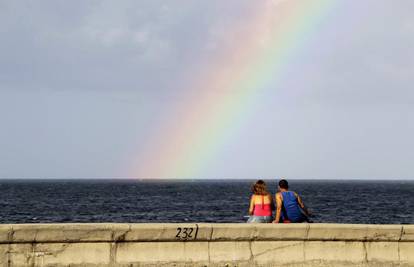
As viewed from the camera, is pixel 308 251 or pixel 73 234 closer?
pixel 73 234

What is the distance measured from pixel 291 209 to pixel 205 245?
184 centimetres

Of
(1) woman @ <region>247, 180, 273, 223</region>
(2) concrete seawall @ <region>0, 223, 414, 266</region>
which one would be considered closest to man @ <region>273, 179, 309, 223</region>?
(1) woman @ <region>247, 180, 273, 223</region>

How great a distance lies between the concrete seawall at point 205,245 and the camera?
9672 millimetres

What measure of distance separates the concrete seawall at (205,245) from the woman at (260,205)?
1235 mm

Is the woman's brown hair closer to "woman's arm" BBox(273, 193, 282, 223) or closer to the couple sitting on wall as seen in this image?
the couple sitting on wall

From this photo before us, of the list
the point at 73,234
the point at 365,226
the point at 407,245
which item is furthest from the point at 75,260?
the point at 407,245

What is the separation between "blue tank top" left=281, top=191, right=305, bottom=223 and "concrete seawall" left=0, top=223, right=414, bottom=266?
82 cm

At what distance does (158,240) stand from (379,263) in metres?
3.35

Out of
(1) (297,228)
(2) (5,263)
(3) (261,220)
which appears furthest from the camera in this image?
(3) (261,220)

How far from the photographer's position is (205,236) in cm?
1014

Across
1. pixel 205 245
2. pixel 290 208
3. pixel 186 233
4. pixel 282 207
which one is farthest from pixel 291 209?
pixel 186 233

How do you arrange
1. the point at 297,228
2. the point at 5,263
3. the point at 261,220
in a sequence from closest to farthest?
1. the point at 5,263
2. the point at 297,228
3. the point at 261,220

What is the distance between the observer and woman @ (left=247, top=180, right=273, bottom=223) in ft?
38.0

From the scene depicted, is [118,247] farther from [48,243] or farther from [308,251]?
[308,251]
